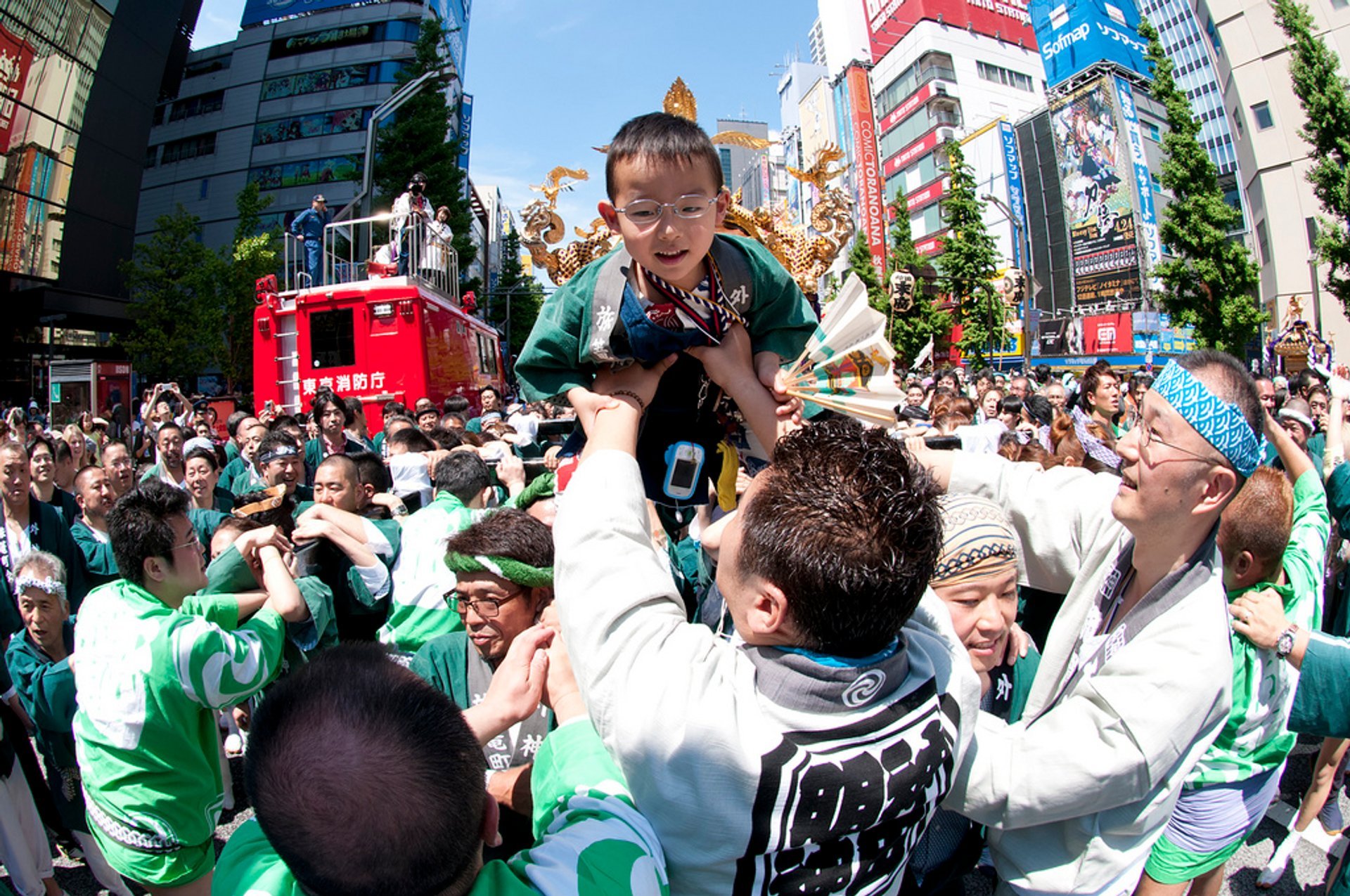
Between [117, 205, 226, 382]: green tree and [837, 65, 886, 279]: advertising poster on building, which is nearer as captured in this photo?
[117, 205, 226, 382]: green tree

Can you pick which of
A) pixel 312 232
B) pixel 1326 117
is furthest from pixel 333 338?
pixel 1326 117

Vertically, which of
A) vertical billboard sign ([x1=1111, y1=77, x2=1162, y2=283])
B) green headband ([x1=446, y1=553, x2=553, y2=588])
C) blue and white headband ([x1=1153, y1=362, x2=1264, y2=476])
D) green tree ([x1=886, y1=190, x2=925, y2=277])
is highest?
vertical billboard sign ([x1=1111, y1=77, x2=1162, y2=283])

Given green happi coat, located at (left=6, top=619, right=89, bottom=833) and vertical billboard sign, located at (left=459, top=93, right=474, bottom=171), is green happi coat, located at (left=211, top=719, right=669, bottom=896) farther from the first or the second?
vertical billboard sign, located at (left=459, top=93, right=474, bottom=171)

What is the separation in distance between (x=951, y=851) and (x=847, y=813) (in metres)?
1.06

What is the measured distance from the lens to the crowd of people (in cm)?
119

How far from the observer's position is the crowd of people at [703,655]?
46.8 inches

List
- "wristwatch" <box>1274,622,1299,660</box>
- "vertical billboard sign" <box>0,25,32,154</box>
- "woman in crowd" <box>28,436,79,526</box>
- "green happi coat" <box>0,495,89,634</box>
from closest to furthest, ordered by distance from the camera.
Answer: "wristwatch" <box>1274,622,1299,660</box>, "green happi coat" <box>0,495,89,634</box>, "woman in crowd" <box>28,436,79,526</box>, "vertical billboard sign" <box>0,25,32,154</box>

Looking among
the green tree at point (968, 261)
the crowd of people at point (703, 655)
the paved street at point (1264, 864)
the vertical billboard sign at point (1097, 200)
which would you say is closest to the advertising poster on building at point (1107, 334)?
the vertical billboard sign at point (1097, 200)

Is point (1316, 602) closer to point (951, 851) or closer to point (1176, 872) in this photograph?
point (1176, 872)

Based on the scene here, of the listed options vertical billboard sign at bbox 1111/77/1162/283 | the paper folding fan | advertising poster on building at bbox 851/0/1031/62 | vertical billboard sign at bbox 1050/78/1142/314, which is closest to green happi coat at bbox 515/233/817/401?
the paper folding fan

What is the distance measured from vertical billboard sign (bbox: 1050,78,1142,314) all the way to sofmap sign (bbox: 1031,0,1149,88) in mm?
5052

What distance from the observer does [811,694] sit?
121 cm

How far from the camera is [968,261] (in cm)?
2570

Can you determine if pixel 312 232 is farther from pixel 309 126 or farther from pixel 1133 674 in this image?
pixel 309 126
